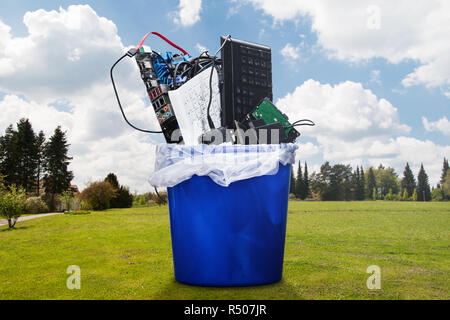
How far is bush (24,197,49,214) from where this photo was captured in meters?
17.1

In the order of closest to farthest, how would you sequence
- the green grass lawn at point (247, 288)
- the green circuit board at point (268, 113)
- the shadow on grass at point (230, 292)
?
the shadow on grass at point (230, 292) < the green grass lawn at point (247, 288) < the green circuit board at point (268, 113)

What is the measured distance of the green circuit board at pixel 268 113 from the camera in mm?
2691

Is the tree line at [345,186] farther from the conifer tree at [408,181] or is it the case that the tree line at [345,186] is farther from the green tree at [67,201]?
the green tree at [67,201]

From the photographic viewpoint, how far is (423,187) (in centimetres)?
4369

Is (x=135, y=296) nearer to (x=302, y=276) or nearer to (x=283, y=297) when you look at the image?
(x=283, y=297)

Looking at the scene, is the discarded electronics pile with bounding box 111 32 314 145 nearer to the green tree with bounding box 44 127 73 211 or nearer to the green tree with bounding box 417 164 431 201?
the green tree with bounding box 44 127 73 211

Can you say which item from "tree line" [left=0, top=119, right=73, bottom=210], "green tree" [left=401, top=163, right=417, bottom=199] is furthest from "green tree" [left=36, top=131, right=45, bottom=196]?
"green tree" [left=401, top=163, right=417, bottom=199]

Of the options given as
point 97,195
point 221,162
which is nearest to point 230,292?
point 221,162

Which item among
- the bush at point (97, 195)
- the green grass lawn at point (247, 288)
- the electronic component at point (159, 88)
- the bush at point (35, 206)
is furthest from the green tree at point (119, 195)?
the electronic component at point (159, 88)

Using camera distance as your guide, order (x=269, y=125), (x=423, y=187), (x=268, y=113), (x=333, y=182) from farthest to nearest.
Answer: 1. (x=423, y=187)
2. (x=333, y=182)
3. (x=268, y=113)
4. (x=269, y=125)

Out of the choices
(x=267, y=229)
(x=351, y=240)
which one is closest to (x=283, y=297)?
(x=267, y=229)

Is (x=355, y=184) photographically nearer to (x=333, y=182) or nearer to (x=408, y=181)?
(x=333, y=182)

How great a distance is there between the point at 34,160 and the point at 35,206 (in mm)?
7320

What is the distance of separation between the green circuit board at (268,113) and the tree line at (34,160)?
22.4 metres
